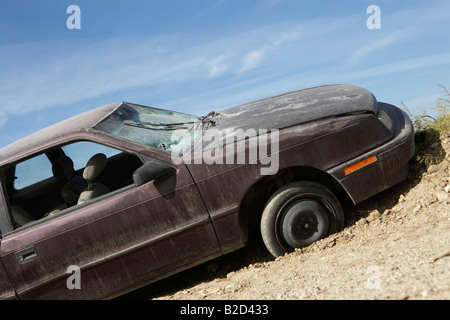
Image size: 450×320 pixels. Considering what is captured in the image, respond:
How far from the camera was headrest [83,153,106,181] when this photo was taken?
406 centimetres

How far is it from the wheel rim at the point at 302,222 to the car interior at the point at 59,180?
1.52 meters

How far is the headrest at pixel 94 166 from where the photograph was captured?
4.06 meters

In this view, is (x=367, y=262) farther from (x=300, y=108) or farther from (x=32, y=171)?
(x=32, y=171)

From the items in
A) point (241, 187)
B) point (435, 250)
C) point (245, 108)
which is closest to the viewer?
point (435, 250)

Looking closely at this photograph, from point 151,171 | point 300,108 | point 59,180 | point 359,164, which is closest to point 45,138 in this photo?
point 59,180

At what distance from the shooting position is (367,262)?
3.26m

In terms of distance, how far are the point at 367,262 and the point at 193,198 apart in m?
1.54

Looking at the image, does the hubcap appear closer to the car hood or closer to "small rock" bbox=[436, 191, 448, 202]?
the car hood

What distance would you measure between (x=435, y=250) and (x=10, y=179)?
4065 mm

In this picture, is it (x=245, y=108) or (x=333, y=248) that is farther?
(x=245, y=108)

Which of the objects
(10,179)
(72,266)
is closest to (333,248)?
(72,266)
